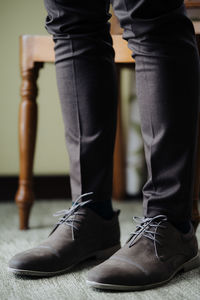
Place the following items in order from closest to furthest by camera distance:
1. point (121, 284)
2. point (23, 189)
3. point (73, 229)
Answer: point (121, 284) → point (73, 229) → point (23, 189)

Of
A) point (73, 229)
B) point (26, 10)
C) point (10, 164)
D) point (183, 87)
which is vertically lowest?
point (10, 164)

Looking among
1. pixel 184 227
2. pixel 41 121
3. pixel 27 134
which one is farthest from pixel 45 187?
pixel 184 227

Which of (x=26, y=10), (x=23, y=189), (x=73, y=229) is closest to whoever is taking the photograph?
(x=73, y=229)

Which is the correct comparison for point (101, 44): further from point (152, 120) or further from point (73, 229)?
point (73, 229)

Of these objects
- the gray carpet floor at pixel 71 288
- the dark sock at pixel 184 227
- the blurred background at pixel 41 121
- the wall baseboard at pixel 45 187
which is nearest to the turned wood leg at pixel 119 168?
the blurred background at pixel 41 121

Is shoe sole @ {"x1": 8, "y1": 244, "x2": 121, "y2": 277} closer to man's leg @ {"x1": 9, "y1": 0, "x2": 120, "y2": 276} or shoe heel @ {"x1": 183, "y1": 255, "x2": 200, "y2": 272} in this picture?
man's leg @ {"x1": 9, "y1": 0, "x2": 120, "y2": 276}

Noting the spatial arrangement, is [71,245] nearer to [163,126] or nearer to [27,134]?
[163,126]

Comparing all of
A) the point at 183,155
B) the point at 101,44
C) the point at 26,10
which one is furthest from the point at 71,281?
the point at 26,10

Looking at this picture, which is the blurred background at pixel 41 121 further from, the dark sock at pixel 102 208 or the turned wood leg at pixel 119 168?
the dark sock at pixel 102 208

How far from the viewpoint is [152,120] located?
2.28 ft

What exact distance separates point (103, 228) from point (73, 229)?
0.06m

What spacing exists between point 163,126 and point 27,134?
55 centimetres

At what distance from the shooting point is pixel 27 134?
1.14 meters

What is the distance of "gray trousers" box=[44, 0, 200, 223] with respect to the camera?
0.67 meters
